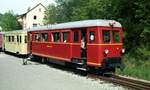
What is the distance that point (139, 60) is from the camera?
2081 cm

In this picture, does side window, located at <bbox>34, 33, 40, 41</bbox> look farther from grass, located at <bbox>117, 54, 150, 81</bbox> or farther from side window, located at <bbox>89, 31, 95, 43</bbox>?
side window, located at <bbox>89, 31, 95, 43</bbox>

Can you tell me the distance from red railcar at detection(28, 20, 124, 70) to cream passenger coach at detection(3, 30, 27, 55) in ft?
34.9

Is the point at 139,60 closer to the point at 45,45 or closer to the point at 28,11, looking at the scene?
the point at 45,45

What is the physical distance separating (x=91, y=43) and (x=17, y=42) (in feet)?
57.8

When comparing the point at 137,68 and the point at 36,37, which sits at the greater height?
the point at 36,37

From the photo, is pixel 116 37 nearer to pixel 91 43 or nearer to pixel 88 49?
pixel 91 43

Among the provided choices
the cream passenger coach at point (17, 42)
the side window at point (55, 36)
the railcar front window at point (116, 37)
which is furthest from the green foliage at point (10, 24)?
the railcar front window at point (116, 37)

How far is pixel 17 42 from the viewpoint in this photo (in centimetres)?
3369

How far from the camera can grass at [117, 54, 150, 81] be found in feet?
54.3

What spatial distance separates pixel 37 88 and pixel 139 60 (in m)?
8.48

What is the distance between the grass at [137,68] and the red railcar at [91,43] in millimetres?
694

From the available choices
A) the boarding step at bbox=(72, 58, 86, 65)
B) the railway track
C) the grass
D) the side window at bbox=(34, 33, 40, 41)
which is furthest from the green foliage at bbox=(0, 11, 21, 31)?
the railway track

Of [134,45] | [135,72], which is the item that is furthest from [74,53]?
[134,45]

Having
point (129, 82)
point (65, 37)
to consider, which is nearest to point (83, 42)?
point (65, 37)
